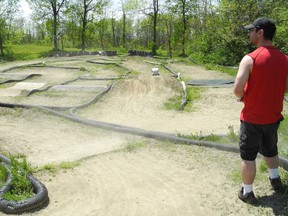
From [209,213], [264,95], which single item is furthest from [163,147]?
[264,95]

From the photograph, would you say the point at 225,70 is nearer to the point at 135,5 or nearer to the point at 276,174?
the point at 276,174

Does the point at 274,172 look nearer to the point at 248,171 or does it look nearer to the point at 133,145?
the point at 248,171

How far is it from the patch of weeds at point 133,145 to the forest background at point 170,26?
12.6m

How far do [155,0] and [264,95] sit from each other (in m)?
32.2

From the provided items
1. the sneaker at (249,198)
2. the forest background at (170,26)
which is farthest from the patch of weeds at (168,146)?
the forest background at (170,26)

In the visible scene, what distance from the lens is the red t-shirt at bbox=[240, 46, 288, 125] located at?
9.94 ft

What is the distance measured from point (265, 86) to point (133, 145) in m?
2.76

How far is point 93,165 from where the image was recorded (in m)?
4.73

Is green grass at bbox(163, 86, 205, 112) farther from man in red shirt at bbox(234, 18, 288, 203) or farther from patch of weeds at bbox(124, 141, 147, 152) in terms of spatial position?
man in red shirt at bbox(234, 18, 288, 203)

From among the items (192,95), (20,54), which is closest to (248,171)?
(192,95)

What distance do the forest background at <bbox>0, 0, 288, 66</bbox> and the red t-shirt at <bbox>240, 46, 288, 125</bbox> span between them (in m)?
14.0

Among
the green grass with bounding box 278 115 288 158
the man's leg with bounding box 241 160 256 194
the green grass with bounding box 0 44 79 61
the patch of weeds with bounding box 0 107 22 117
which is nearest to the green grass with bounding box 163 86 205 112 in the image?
the green grass with bounding box 278 115 288 158

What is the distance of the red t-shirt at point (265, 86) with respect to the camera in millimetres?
3029

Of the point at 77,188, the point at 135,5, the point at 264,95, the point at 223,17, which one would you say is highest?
the point at 135,5
